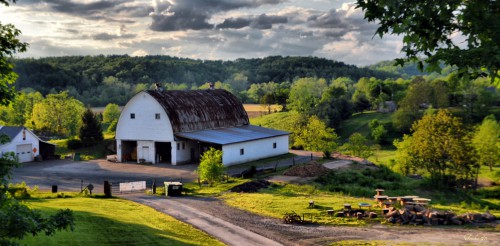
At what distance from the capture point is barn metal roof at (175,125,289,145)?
171 ft

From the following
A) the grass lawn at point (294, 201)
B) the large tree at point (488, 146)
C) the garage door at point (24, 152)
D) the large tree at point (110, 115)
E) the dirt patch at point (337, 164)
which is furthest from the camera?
the large tree at point (110, 115)

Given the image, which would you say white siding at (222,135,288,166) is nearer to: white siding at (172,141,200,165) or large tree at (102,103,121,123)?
white siding at (172,141,200,165)

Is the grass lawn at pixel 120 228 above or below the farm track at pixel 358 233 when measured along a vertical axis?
above

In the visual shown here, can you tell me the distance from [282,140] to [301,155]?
9.83 feet

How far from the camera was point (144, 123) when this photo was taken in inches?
2167

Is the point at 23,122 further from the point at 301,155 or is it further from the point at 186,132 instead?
the point at 301,155

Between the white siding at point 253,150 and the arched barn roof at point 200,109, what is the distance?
6566 mm

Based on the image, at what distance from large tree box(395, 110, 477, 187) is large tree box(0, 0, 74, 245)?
4155 cm

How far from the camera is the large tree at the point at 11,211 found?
11.5m

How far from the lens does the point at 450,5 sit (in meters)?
11.0

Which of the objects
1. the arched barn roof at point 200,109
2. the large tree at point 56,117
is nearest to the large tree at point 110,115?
the large tree at point 56,117

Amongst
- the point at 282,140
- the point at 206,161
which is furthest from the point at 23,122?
the point at 206,161

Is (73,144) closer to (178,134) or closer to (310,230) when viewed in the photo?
(178,134)

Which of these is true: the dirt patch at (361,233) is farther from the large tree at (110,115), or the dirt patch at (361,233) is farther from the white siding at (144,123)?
the large tree at (110,115)
